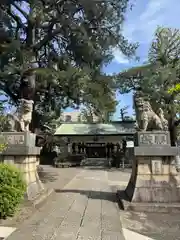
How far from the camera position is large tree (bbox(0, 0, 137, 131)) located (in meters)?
10.8

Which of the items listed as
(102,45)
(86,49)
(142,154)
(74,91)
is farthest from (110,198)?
(102,45)

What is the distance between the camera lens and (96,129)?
2919 centimetres

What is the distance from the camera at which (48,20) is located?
42.4ft

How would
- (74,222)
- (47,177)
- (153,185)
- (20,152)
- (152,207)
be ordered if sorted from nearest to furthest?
(74,222) → (152,207) → (153,185) → (20,152) → (47,177)

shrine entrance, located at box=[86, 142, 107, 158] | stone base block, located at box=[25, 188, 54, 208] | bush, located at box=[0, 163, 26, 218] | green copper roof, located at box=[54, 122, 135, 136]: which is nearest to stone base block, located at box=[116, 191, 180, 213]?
stone base block, located at box=[25, 188, 54, 208]

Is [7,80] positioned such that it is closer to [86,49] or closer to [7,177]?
[86,49]

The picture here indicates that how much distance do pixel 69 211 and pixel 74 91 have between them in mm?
6110

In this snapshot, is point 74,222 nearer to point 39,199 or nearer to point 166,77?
point 39,199

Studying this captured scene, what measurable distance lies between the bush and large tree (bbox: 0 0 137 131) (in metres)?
5.39

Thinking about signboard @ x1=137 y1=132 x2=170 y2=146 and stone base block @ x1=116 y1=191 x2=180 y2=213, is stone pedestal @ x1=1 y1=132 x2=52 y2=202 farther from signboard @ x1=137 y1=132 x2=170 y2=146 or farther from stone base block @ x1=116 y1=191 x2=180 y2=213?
signboard @ x1=137 y1=132 x2=170 y2=146

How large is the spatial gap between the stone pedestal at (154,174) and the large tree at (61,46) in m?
4.44

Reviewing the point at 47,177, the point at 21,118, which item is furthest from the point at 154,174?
the point at 47,177

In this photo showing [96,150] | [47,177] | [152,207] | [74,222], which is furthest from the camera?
[96,150]

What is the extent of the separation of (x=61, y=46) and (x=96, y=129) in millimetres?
16078
